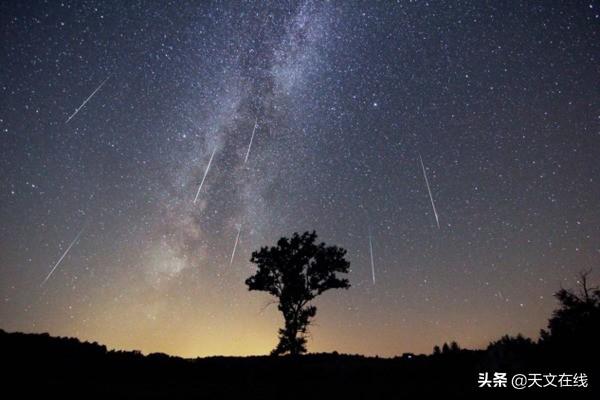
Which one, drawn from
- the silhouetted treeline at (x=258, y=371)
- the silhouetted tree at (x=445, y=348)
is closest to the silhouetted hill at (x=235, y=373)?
the silhouetted treeline at (x=258, y=371)

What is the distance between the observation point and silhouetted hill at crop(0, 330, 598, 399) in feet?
41.2

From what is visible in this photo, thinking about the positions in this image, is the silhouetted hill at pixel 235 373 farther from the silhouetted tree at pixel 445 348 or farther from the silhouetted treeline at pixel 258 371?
the silhouetted tree at pixel 445 348

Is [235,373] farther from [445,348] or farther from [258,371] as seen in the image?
[445,348]

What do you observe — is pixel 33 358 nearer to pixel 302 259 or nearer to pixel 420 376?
pixel 420 376

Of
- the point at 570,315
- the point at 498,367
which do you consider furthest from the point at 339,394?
the point at 570,315

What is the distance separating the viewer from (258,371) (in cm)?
1881

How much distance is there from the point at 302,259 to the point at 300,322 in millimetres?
4953

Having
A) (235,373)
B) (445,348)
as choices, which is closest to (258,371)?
(235,373)

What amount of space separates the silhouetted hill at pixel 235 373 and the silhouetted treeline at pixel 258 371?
0.03 meters

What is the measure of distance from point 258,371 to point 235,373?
139cm

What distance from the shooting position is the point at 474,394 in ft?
40.9

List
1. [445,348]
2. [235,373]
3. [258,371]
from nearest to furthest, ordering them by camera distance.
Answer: [235,373] → [258,371] → [445,348]

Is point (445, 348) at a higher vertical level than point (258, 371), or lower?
higher

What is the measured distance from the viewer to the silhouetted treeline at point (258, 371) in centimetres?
1262
